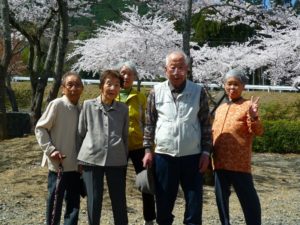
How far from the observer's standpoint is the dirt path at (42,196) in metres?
5.45

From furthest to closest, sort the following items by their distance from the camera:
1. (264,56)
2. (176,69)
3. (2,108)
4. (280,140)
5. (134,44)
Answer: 1. (264,56)
2. (134,44)
3. (280,140)
4. (2,108)
5. (176,69)

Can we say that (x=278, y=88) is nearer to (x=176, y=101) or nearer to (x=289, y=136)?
(x=289, y=136)

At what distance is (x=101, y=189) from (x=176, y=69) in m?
1.06

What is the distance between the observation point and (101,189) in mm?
3801

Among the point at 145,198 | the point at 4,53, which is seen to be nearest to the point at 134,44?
the point at 4,53

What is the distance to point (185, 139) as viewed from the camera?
363cm

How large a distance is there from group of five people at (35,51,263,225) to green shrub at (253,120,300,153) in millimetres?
10592

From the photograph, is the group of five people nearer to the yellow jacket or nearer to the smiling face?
the smiling face

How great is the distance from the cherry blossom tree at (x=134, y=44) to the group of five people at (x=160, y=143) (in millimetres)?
12885

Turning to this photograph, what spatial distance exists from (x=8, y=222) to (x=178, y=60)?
8.61 ft

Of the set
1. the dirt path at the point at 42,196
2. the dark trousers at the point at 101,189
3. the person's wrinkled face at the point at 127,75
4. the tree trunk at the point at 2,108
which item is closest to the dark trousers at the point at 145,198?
the dark trousers at the point at 101,189

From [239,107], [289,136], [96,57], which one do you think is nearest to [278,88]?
[96,57]

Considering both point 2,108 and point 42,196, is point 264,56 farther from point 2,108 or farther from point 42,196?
point 42,196

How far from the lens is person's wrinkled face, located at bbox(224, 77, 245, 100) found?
3.91 m
